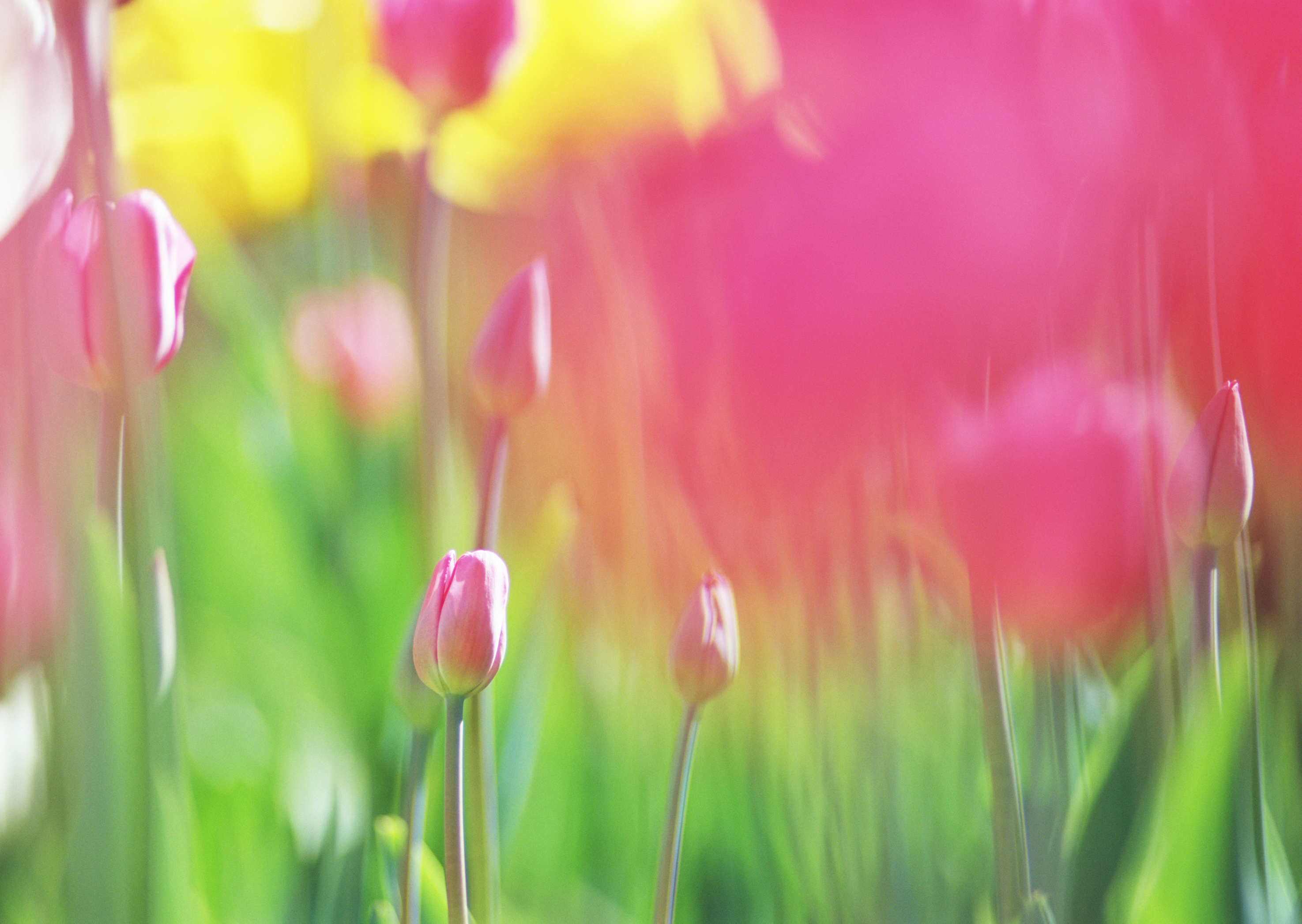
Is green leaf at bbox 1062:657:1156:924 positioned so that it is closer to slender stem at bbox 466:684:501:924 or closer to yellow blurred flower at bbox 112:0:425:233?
slender stem at bbox 466:684:501:924

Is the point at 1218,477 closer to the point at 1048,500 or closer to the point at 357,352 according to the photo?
the point at 1048,500

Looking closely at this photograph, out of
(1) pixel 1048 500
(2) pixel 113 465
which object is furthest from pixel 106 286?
(1) pixel 1048 500

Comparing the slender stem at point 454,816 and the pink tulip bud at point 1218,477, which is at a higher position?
the pink tulip bud at point 1218,477

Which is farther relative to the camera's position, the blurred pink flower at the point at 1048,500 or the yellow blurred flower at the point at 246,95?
the yellow blurred flower at the point at 246,95

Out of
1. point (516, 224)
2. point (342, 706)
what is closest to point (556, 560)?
point (342, 706)

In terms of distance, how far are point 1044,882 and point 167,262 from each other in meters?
0.17

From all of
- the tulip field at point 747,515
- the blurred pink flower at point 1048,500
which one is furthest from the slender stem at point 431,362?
the blurred pink flower at point 1048,500

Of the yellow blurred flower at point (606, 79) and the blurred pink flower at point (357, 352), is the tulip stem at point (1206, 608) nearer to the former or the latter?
the yellow blurred flower at point (606, 79)

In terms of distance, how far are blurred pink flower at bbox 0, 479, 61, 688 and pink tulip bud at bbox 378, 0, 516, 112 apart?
10 centimetres

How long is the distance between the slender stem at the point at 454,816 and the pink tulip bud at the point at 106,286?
6 centimetres

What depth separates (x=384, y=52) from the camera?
21 cm

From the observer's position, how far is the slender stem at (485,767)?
170mm

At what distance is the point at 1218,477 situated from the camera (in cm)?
16

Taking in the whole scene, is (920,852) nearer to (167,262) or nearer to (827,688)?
(827,688)
